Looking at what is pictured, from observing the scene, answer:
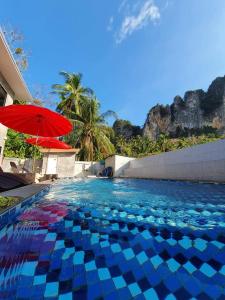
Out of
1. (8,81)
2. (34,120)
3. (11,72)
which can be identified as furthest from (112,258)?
(8,81)

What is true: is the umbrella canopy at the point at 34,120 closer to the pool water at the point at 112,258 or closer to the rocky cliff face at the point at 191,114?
the pool water at the point at 112,258

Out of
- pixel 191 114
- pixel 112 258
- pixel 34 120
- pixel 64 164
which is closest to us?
pixel 112 258

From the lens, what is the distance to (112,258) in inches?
68.5

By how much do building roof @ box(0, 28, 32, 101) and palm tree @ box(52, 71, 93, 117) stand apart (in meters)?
10.6

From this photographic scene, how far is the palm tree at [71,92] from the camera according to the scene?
20453 millimetres

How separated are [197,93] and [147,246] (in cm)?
6667

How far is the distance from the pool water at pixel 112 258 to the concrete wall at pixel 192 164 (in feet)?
16.5

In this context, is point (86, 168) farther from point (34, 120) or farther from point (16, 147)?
point (34, 120)

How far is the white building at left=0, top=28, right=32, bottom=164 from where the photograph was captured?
604cm

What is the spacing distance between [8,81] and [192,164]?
354 inches

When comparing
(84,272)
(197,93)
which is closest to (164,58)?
(84,272)

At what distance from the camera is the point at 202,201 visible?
4.14 m

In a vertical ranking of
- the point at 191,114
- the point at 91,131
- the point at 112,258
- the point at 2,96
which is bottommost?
the point at 112,258

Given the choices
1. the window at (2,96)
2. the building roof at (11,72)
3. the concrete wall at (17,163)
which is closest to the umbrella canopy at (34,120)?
the building roof at (11,72)
